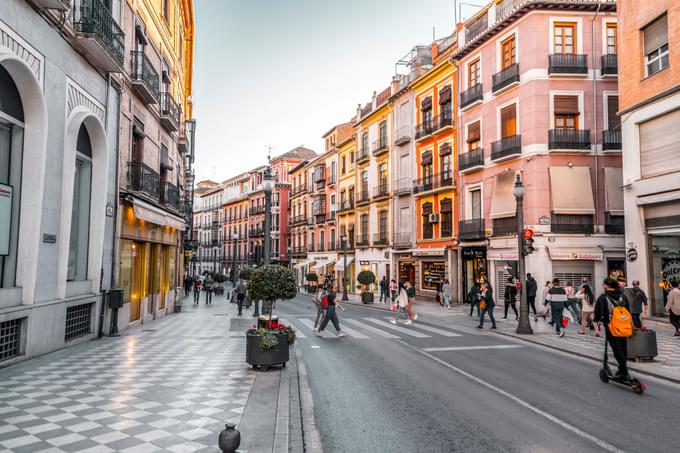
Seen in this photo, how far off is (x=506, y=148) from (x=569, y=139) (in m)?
2.93

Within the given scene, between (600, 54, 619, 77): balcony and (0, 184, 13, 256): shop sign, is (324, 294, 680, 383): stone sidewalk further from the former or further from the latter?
(0, 184, 13, 256): shop sign

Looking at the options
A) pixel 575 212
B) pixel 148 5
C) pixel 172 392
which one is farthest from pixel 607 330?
pixel 148 5

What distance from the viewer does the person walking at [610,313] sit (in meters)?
8.10

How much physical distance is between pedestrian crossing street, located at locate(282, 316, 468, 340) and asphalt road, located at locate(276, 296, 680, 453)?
2537mm

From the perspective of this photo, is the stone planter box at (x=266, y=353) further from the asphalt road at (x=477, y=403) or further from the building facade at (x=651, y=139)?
the building facade at (x=651, y=139)

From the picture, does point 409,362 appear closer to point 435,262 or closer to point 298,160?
point 435,262

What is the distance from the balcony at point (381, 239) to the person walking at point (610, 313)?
2837cm

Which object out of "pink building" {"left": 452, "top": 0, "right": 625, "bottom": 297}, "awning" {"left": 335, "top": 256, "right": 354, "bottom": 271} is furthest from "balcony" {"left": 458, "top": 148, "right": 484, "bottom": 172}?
"awning" {"left": 335, "top": 256, "right": 354, "bottom": 271}

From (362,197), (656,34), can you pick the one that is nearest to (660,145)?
(656,34)

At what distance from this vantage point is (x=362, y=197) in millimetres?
41594

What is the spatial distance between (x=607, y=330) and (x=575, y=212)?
15921 millimetres

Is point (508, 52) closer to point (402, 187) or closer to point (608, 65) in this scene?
point (608, 65)

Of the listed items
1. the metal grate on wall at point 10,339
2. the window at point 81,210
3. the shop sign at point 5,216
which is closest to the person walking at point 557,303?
the window at point 81,210

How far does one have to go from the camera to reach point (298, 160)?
65.4 meters
